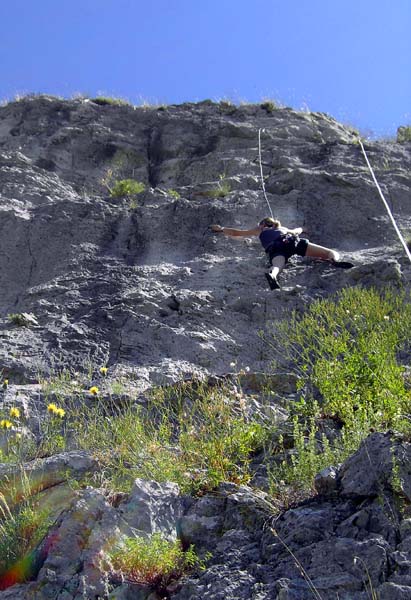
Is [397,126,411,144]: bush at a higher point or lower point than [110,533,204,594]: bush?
higher

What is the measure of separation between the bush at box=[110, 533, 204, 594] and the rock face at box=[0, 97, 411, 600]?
61 millimetres

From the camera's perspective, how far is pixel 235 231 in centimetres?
1035

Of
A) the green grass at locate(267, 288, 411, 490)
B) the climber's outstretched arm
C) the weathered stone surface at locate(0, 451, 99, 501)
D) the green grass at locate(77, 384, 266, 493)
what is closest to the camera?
the green grass at locate(267, 288, 411, 490)

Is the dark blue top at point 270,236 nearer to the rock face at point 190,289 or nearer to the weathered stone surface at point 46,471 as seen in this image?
the rock face at point 190,289

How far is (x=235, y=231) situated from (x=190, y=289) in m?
1.38

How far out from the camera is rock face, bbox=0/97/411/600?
156 inches

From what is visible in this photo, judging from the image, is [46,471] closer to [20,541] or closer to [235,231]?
[20,541]

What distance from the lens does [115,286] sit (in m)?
9.38

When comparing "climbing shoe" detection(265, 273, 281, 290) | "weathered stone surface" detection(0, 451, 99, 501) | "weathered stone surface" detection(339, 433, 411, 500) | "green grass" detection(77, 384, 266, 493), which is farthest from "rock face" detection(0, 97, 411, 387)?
"weathered stone surface" detection(339, 433, 411, 500)

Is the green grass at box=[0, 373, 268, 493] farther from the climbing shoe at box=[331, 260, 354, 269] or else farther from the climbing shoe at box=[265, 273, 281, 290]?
the climbing shoe at box=[331, 260, 354, 269]

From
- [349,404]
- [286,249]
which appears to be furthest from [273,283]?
[349,404]

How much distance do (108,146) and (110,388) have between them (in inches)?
322

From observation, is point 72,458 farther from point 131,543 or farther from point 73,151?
point 73,151

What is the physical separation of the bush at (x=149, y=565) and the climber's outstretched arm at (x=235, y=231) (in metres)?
6.47
